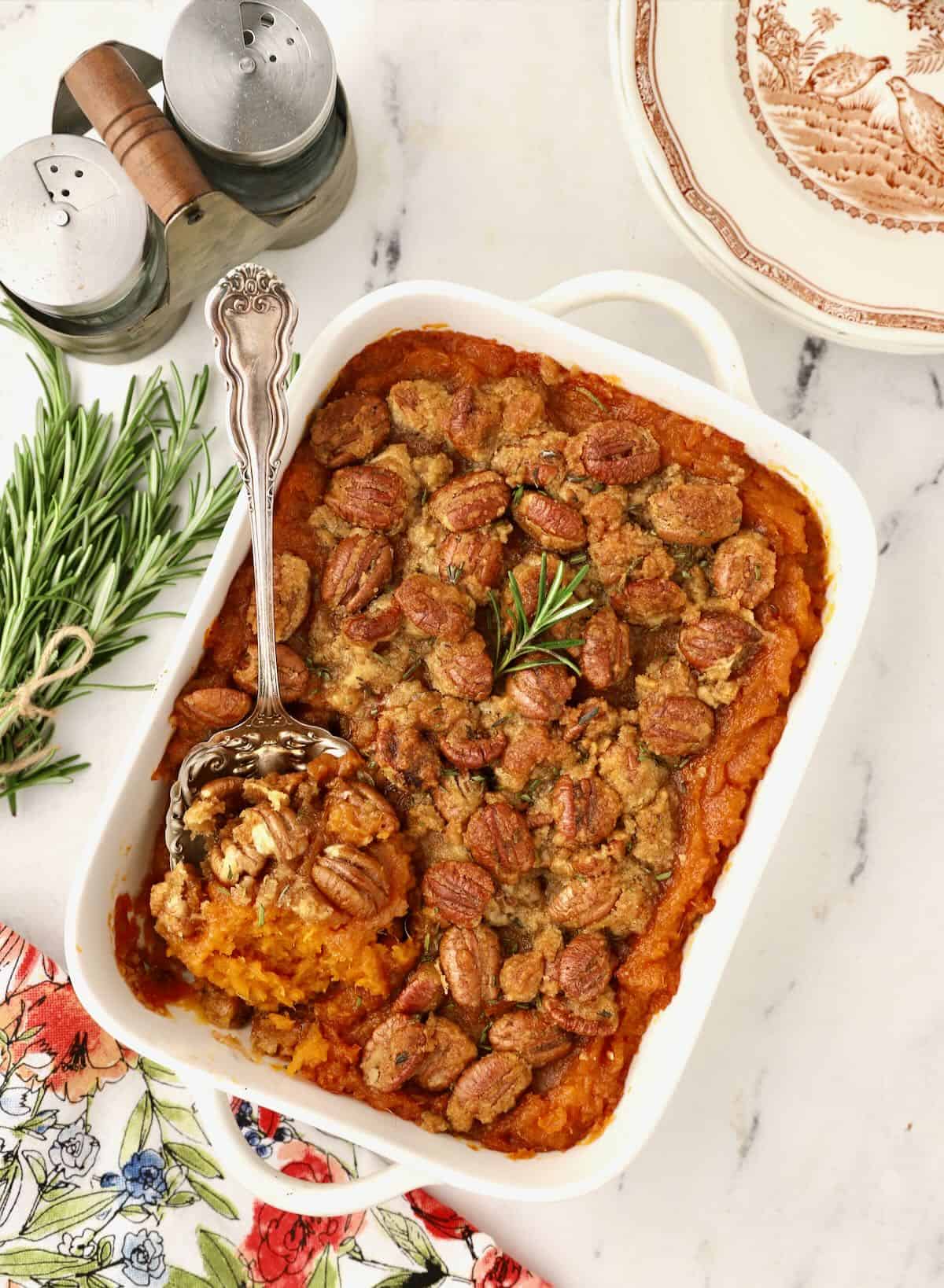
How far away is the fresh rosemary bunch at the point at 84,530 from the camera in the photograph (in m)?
2.36

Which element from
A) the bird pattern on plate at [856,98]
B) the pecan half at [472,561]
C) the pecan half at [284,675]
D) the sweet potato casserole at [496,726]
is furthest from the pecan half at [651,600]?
the bird pattern on plate at [856,98]

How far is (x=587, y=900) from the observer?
2.11 meters

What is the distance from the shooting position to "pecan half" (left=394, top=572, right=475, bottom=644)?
208 cm

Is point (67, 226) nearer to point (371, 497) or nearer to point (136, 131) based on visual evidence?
point (136, 131)

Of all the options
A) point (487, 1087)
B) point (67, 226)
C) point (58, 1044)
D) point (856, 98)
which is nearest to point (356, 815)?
point (487, 1087)

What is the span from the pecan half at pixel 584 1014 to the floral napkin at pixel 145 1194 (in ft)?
2.09

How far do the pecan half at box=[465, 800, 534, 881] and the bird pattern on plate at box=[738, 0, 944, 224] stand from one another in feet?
4.85

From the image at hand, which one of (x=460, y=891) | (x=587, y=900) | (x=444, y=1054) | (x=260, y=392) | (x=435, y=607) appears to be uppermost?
(x=260, y=392)

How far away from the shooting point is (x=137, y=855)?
7.11 feet

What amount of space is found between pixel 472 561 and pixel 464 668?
7.8 inches

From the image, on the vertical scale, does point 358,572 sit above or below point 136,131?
below

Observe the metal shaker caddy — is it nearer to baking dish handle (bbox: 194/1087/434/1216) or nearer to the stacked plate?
the stacked plate

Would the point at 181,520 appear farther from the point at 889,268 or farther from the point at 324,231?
the point at 889,268

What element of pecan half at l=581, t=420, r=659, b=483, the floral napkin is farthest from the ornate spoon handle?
the floral napkin
